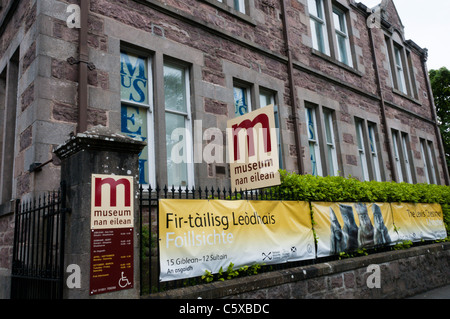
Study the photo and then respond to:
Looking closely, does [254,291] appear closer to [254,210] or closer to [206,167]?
[254,210]

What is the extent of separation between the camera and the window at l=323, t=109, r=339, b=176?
11570mm

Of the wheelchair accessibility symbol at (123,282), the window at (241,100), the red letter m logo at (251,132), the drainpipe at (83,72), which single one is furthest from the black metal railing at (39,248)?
the window at (241,100)

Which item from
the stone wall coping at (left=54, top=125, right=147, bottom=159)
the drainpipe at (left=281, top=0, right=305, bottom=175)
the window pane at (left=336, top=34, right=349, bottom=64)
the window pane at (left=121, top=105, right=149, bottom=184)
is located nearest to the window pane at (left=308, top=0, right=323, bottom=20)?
the window pane at (left=336, top=34, right=349, bottom=64)

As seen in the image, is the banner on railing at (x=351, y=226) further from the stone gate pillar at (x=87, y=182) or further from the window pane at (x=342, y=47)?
the window pane at (x=342, y=47)

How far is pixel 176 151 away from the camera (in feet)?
25.1

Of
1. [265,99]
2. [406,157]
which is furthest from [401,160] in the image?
[265,99]

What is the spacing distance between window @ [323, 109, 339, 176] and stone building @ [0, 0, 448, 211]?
0.11 feet

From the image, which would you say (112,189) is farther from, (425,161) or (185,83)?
(425,161)

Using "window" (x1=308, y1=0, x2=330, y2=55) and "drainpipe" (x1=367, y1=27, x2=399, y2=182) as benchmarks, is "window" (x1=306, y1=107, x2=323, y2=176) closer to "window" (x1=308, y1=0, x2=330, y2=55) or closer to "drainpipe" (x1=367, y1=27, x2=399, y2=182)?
"window" (x1=308, y1=0, x2=330, y2=55)

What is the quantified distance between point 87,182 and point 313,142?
8.08 meters

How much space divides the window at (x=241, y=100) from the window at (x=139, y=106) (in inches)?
98.2

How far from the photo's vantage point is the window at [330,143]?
11570 mm
